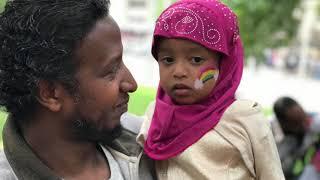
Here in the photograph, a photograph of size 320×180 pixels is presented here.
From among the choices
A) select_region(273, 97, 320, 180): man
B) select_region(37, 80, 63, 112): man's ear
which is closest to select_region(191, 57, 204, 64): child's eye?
select_region(37, 80, 63, 112): man's ear

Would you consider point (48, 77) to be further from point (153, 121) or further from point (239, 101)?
point (239, 101)

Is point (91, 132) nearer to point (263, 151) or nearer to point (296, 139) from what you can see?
point (263, 151)

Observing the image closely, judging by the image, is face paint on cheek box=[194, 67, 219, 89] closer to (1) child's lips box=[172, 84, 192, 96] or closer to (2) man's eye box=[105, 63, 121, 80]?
(1) child's lips box=[172, 84, 192, 96]

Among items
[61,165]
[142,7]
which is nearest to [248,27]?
[61,165]

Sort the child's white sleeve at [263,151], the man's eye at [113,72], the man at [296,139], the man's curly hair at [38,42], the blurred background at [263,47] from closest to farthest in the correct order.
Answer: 1. the man's curly hair at [38,42]
2. the man's eye at [113,72]
3. the child's white sleeve at [263,151]
4. the man at [296,139]
5. the blurred background at [263,47]

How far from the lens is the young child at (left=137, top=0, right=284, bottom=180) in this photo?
1.92 m

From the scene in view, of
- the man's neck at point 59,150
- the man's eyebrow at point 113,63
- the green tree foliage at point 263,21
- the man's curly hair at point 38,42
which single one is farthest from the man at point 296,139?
the man's curly hair at point 38,42

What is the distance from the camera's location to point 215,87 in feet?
6.60

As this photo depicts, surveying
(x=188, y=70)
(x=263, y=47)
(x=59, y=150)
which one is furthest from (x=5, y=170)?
(x=263, y=47)

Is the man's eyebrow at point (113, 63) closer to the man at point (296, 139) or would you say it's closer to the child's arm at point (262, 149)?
the child's arm at point (262, 149)

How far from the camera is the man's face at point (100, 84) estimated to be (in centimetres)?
164

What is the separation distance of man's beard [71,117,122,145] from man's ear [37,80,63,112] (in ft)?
0.27

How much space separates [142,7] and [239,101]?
2624 centimetres

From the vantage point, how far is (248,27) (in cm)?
585
